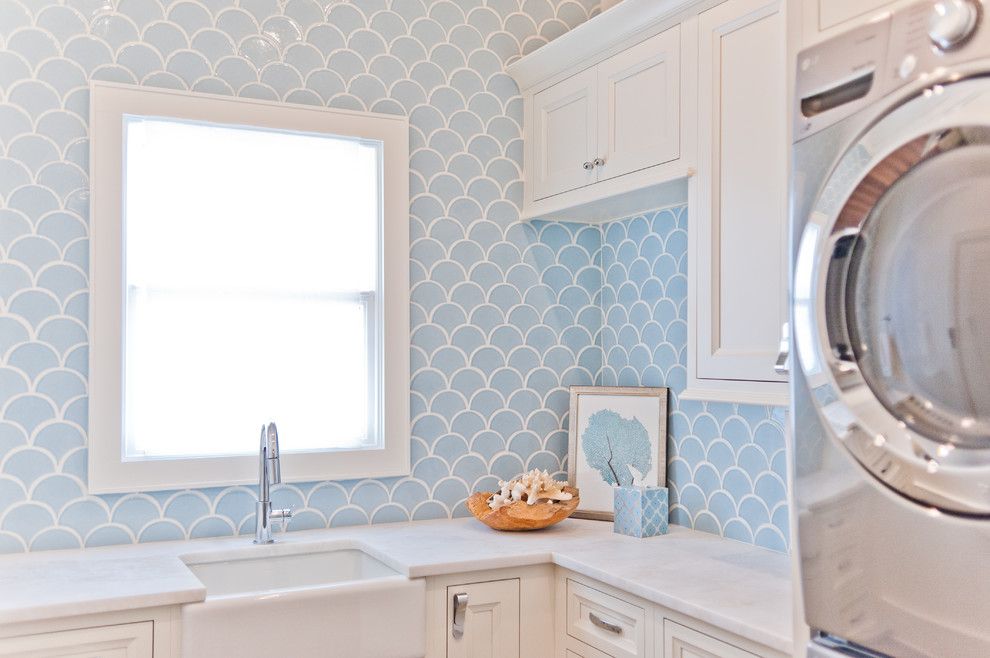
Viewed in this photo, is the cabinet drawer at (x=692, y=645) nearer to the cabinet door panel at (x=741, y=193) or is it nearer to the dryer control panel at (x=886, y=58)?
the cabinet door panel at (x=741, y=193)

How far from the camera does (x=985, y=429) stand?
→ 110 centimetres

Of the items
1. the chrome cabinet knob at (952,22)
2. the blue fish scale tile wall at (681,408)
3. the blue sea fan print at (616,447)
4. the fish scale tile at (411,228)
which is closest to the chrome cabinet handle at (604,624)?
the blue fish scale tile wall at (681,408)

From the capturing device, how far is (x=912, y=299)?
1189 mm

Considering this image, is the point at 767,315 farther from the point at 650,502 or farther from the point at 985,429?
the point at 985,429

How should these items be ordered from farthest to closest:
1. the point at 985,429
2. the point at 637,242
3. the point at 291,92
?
the point at 637,242, the point at 291,92, the point at 985,429

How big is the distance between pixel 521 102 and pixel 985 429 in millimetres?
2283

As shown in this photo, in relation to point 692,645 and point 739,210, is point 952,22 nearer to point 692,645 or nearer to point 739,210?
point 739,210

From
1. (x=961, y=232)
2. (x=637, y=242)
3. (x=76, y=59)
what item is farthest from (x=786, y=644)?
(x=76, y=59)

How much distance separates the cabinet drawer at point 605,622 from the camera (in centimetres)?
213

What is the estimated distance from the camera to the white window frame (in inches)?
99.4

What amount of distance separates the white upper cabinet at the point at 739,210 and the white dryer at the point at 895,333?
72 cm

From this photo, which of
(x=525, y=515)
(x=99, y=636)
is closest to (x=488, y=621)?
(x=525, y=515)

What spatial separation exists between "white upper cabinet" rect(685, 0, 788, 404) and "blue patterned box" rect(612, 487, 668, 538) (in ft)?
1.39

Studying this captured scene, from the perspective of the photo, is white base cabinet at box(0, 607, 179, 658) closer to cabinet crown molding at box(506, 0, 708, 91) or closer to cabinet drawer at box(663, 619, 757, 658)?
cabinet drawer at box(663, 619, 757, 658)
